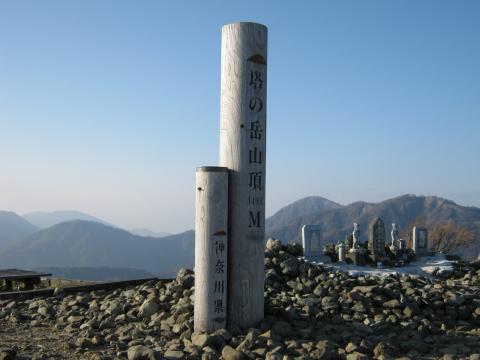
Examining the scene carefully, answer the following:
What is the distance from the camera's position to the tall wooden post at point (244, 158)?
7480mm

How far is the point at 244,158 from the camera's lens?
7.53 m

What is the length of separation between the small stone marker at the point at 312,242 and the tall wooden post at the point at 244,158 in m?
9.78

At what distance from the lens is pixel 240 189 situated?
7512 mm

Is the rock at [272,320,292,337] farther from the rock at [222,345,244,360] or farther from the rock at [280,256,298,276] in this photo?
the rock at [280,256,298,276]

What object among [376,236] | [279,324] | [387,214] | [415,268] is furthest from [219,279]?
[387,214]

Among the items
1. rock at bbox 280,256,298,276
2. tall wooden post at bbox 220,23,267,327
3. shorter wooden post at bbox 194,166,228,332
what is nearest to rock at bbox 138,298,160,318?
shorter wooden post at bbox 194,166,228,332

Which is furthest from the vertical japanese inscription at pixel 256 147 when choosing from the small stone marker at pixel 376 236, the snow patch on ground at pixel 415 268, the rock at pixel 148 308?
the small stone marker at pixel 376 236

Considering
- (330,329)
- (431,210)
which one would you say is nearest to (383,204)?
(431,210)

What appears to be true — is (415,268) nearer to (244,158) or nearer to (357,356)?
(244,158)

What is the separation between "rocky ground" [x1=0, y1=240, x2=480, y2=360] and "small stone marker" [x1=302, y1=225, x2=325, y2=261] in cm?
591

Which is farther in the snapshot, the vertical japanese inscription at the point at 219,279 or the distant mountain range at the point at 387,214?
the distant mountain range at the point at 387,214

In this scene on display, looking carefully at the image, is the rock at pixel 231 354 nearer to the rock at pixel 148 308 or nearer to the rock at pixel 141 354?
A: the rock at pixel 141 354

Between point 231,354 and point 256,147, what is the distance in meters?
2.90

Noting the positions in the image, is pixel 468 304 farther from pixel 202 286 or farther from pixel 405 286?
pixel 202 286
